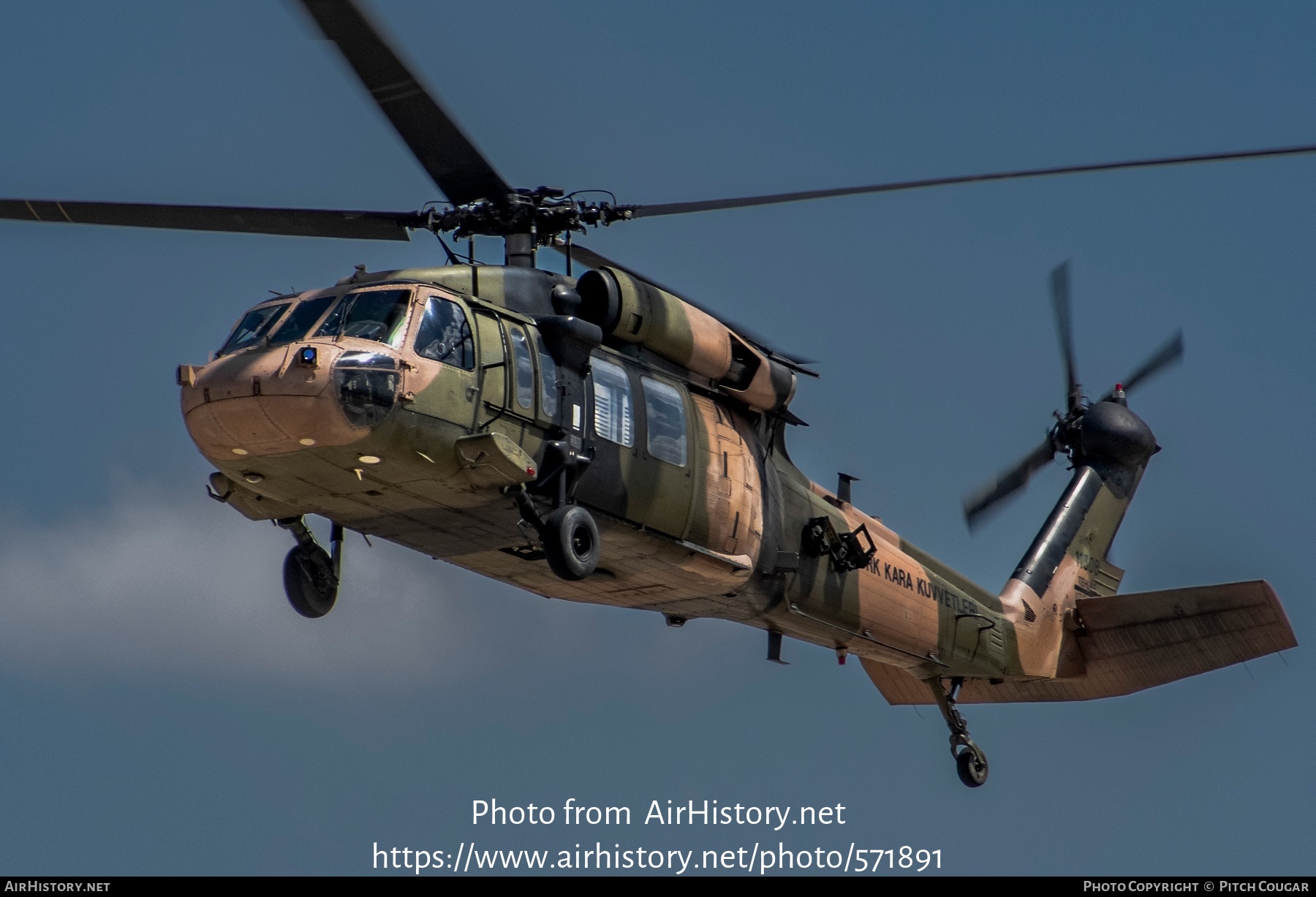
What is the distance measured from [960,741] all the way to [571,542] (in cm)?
914

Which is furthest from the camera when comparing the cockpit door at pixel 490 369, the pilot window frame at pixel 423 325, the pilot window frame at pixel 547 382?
the pilot window frame at pixel 547 382

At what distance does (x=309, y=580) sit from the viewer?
53.6 ft

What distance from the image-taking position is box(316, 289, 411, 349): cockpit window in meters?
14.4

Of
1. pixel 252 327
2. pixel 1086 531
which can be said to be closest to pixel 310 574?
pixel 252 327

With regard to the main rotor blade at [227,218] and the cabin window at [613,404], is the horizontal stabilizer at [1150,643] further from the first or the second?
the main rotor blade at [227,218]

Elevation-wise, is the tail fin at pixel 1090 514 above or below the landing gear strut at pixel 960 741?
above

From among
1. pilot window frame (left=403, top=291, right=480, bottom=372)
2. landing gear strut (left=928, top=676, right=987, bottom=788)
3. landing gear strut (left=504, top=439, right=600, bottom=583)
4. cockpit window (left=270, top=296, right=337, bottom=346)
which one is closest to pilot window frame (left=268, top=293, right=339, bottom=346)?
cockpit window (left=270, top=296, right=337, bottom=346)

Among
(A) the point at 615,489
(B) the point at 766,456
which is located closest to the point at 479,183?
(A) the point at 615,489

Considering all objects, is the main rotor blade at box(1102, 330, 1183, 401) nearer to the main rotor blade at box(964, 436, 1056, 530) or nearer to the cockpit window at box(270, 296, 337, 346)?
the main rotor blade at box(964, 436, 1056, 530)

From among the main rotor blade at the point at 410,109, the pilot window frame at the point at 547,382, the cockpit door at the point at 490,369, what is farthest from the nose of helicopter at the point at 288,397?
the main rotor blade at the point at 410,109

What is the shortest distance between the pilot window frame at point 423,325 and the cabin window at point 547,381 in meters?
0.79

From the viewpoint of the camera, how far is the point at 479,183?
52.8 feet

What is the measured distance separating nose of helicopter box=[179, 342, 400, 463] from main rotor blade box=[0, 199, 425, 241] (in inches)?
91.9

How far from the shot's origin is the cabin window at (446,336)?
1454cm
